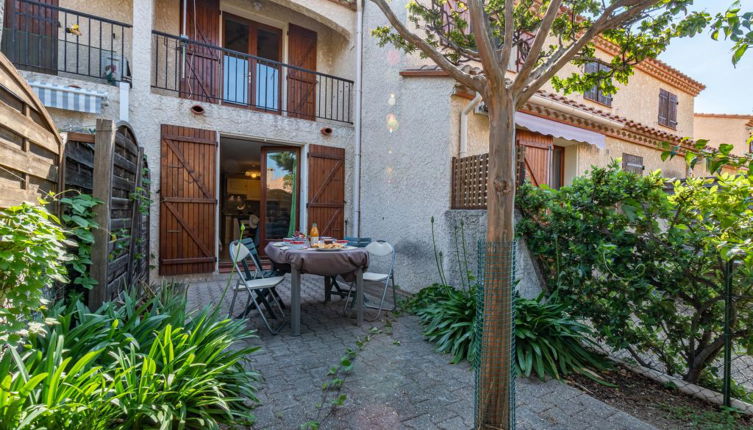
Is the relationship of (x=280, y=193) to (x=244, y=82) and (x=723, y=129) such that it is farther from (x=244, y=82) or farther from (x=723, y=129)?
(x=723, y=129)

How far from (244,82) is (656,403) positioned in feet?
27.3

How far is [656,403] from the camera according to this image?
278 cm

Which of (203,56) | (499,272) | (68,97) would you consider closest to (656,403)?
(499,272)

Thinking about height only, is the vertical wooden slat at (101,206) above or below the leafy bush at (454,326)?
above

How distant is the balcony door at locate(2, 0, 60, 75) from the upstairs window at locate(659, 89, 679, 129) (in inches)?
620

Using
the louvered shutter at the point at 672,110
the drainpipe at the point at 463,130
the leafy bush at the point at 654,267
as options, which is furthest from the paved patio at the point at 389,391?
the louvered shutter at the point at 672,110

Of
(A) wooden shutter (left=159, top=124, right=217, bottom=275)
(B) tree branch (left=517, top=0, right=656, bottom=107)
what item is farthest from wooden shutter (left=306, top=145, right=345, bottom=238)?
(B) tree branch (left=517, top=0, right=656, bottom=107)

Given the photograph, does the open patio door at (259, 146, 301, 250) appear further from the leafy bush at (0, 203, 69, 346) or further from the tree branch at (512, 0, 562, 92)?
the tree branch at (512, 0, 562, 92)

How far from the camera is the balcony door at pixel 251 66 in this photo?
25.5 feet

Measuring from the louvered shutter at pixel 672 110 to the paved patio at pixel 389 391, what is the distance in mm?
13290

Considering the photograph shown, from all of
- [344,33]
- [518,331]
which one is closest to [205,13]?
[344,33]

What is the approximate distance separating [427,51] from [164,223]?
5.68 meters

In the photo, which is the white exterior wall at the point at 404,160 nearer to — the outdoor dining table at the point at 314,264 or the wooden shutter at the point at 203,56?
the outdoor dining table at the point at 314,264

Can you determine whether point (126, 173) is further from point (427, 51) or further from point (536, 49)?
point (536, 49)
